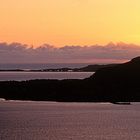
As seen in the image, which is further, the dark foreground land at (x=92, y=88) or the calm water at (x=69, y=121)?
the dark foreground land at (x=92, y=88)

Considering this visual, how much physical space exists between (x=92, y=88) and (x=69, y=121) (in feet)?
135

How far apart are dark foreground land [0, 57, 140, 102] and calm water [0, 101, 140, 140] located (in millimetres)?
2882

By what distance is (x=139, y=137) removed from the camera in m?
81.9

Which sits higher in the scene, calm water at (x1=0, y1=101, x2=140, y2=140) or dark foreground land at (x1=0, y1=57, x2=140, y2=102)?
dark foreground land at (x1=0, y1=57, x2=140, y2=102)

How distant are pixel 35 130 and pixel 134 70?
64899 mm

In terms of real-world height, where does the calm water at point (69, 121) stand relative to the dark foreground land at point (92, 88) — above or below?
below

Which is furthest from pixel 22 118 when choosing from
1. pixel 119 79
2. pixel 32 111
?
pixel 119 79

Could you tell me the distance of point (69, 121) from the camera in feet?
339

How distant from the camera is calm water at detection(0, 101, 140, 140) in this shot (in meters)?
84.9

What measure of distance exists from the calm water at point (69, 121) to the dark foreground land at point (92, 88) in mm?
2882

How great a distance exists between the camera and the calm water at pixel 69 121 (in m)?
84.9

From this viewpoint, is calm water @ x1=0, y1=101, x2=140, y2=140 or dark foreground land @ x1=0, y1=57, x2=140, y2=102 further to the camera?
dark foreground land @ x1=0, y1=57, x2=140, y2=102

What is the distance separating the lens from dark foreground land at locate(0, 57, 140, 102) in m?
138

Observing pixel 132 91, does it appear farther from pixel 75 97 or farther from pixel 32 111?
pixel 32 111
